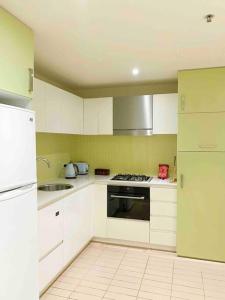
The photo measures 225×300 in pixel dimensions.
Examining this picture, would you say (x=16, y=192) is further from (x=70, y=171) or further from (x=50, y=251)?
(x=70, y=171)

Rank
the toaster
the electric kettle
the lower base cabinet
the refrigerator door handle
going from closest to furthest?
the refrigerator door handle
the lower base cabinet
the electric kettle
the toaster

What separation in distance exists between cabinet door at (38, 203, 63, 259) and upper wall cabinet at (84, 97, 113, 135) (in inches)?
56.0

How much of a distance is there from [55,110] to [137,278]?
201cm

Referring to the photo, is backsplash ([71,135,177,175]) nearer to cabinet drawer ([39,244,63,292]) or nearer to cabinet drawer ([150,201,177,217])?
cabinet drawer ([150,201,177,217])

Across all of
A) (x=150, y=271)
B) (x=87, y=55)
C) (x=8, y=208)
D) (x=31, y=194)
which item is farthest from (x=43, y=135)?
(x=150, y=271)

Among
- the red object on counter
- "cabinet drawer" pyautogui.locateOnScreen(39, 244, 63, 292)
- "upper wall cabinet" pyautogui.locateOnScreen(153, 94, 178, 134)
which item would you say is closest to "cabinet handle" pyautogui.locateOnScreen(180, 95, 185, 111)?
"upper wall cabinet" pyautogui.locateOnScreen(153, 94, 178, 134)

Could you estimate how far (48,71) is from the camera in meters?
2.86

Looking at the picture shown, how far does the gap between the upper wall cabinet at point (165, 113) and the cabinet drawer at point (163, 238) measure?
1.29 metres

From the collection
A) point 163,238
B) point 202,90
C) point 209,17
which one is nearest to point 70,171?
point 163,238

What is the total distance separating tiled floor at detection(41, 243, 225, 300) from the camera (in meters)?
2.16

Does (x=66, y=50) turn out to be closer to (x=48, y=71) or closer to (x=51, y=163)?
(x=48, y=71)

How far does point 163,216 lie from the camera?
9.76ft

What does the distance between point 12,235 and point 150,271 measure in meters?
1.66

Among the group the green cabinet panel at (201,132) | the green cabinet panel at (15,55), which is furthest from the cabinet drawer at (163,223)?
the green cabinet panel at (15,55)
